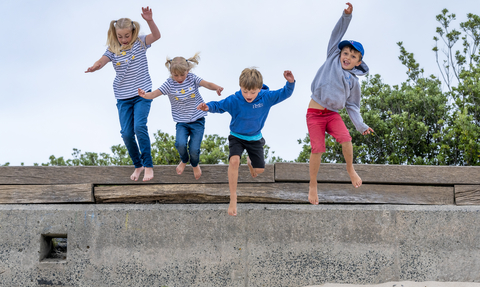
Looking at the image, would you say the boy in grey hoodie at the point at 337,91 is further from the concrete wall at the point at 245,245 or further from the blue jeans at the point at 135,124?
the blue jeans at the point at 135,124

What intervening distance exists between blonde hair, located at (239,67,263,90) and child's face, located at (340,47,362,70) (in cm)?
89

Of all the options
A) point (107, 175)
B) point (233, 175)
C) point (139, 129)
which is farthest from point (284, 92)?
point (107, 175)

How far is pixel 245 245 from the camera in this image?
16.6 feet

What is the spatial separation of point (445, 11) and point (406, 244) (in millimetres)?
7372

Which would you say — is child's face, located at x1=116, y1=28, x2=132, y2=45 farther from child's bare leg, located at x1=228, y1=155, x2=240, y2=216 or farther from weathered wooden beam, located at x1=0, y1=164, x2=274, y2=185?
child's bare leg, located at x1=228, y1=155, x2=240, y2=216

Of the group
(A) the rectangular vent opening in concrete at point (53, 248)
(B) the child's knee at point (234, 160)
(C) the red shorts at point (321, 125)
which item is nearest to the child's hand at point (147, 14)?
(B) the child's knee at point (234, 160)

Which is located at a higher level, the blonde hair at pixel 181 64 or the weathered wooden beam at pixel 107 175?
the blonde hair at pixel 181 64

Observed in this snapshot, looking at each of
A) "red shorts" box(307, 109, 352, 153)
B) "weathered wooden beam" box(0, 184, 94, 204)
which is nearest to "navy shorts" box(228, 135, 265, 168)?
"red shorts" box(307, 109, 352, 153)

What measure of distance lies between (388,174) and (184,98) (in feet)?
8.94

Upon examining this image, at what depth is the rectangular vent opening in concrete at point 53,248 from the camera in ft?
17.3

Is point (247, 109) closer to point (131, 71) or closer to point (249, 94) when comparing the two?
point (249, 94)

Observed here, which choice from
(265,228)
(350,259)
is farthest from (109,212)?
(350,259)

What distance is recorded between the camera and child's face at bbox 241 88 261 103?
434cm

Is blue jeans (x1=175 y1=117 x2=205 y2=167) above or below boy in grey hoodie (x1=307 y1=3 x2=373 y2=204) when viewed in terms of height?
below
